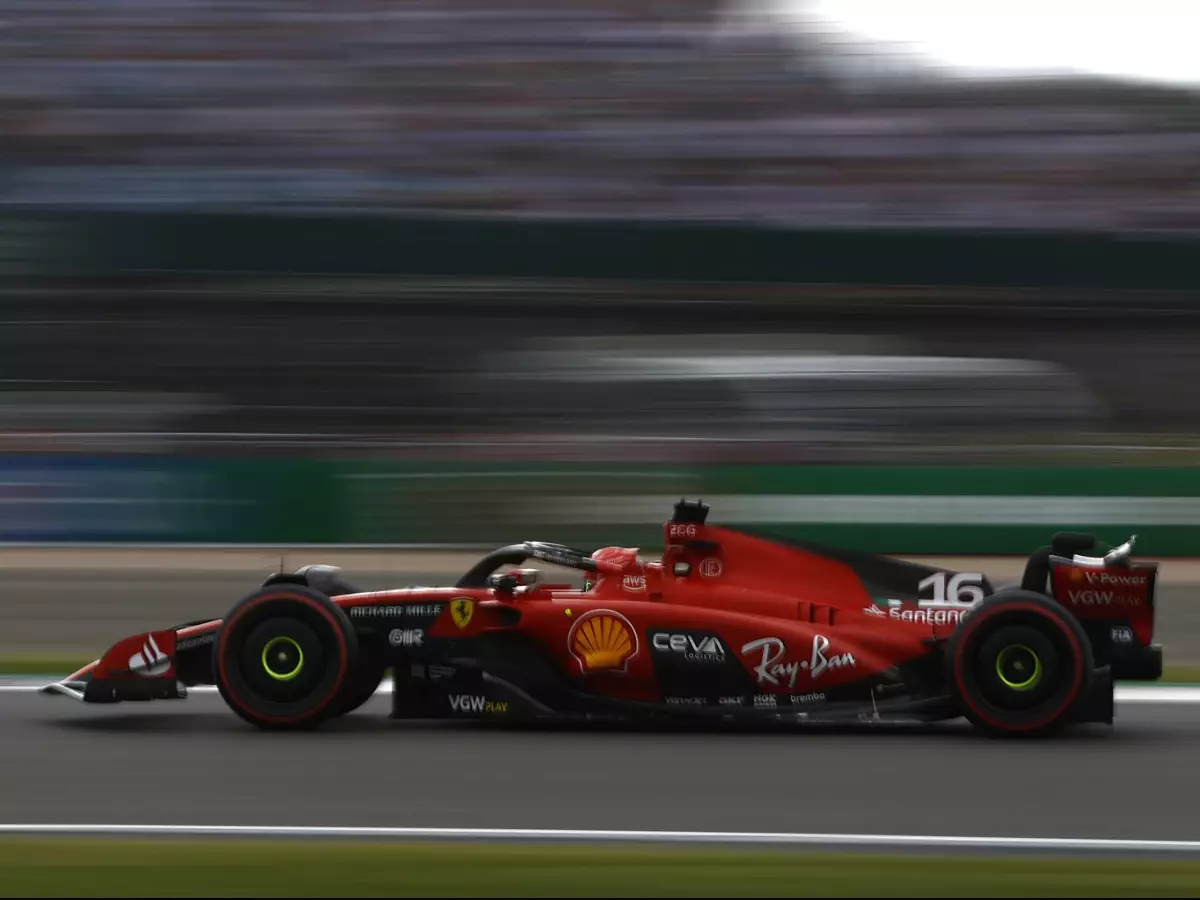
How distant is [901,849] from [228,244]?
55.5 ft

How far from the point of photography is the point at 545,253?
68.2 ft

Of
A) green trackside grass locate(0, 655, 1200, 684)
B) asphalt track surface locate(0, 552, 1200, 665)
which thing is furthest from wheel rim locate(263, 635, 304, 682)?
asphalt track surface locate(0, 552, 1200, 665)

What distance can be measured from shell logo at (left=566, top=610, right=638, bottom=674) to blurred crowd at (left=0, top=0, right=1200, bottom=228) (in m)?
15.3

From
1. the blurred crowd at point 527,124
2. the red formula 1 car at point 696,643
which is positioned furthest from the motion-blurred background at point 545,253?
the red formula 1 car at point 696,643

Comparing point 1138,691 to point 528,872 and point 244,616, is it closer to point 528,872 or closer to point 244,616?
point 244,616

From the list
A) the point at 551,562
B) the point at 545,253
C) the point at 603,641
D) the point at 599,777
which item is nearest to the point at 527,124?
the point at 545,253

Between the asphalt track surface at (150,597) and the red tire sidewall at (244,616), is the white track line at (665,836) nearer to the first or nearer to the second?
the red tire sidewall at (244,616)

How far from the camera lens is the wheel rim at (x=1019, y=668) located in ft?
20.4

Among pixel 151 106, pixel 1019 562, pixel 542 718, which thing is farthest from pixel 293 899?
pixel 151 106

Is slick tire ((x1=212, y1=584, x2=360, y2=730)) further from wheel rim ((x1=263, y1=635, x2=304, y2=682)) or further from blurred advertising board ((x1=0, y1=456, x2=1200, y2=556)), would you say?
blurred advertising board ((x1=0, y1=456, x2=1200, y2=556))

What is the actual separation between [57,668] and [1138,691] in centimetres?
525

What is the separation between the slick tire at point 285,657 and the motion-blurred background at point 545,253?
25.5ft

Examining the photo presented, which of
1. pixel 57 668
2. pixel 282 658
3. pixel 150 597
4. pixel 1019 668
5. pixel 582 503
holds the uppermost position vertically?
pixel 582 503

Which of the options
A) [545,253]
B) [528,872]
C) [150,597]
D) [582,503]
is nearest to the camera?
[528,872]
